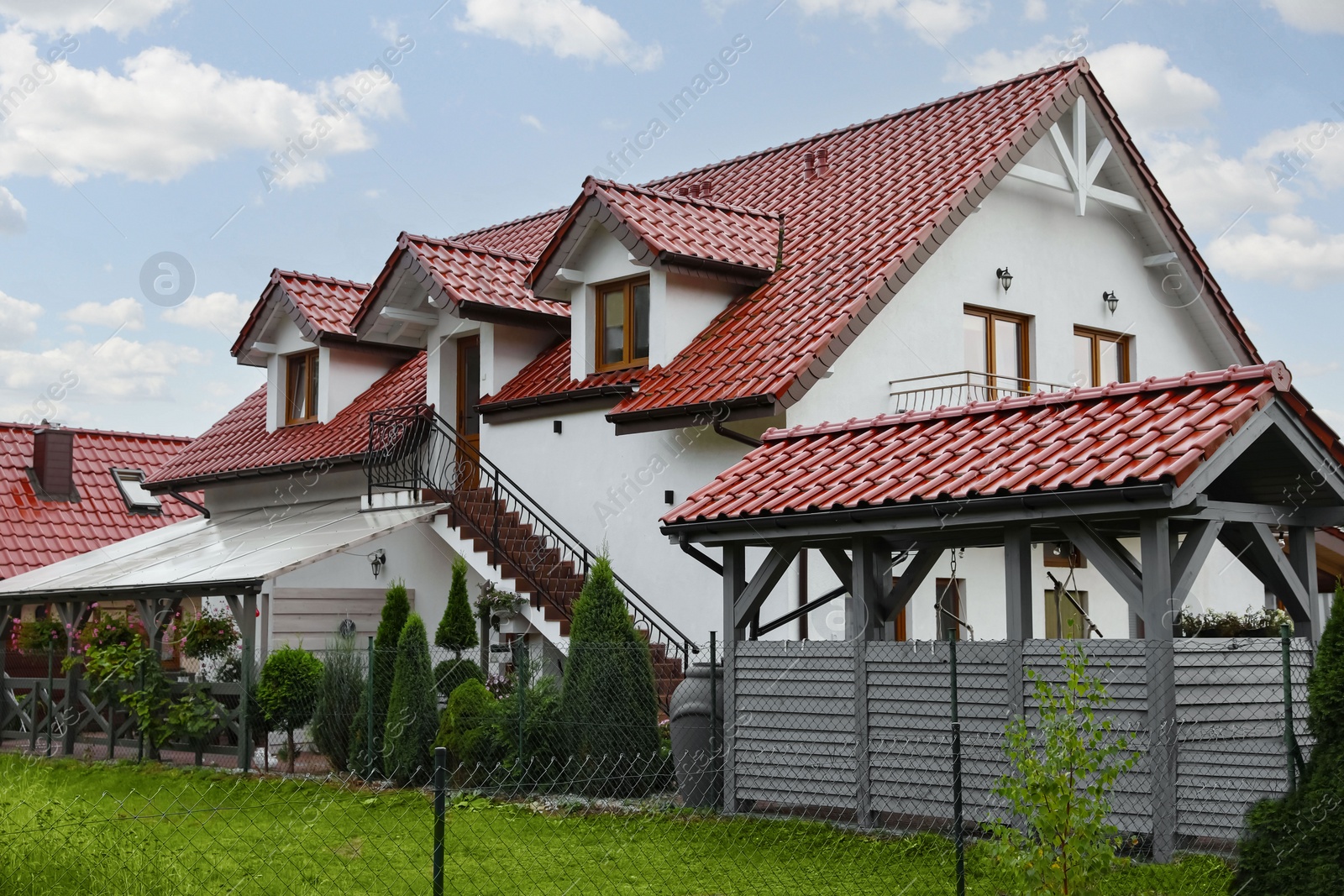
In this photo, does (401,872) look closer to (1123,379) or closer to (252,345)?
(1123,379)

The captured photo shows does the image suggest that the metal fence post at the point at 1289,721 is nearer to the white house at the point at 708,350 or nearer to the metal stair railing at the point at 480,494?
the white house at the point at 708,350

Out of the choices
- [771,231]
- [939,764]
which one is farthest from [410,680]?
[771,231]

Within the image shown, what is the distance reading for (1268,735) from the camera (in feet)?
35.7

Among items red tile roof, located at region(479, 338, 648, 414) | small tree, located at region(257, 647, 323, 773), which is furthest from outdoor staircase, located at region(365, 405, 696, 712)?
small tree, located at region(257, 647, 323, 773)

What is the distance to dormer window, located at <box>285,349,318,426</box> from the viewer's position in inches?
1014

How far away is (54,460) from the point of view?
31078 mm

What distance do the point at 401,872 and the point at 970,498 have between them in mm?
5321

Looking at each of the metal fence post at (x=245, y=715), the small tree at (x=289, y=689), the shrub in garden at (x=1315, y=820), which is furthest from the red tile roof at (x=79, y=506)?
the shrub in garden at (x=1315, y=820)

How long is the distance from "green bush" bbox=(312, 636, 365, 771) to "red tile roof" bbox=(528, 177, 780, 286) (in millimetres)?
6086

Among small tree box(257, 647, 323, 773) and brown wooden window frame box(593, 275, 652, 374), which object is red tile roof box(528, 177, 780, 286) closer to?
→ brown wooden window frame box(593, 275, 652, 374)

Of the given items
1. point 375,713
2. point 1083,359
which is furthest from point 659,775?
point 1083,359

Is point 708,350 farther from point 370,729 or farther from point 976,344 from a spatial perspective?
point 370,729

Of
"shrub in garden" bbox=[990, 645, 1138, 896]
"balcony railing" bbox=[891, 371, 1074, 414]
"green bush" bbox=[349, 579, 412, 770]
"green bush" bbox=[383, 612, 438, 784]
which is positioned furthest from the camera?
"balcony railing" bbox=[891, 371, 1074, 414]

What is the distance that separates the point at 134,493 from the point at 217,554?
12.1 m
